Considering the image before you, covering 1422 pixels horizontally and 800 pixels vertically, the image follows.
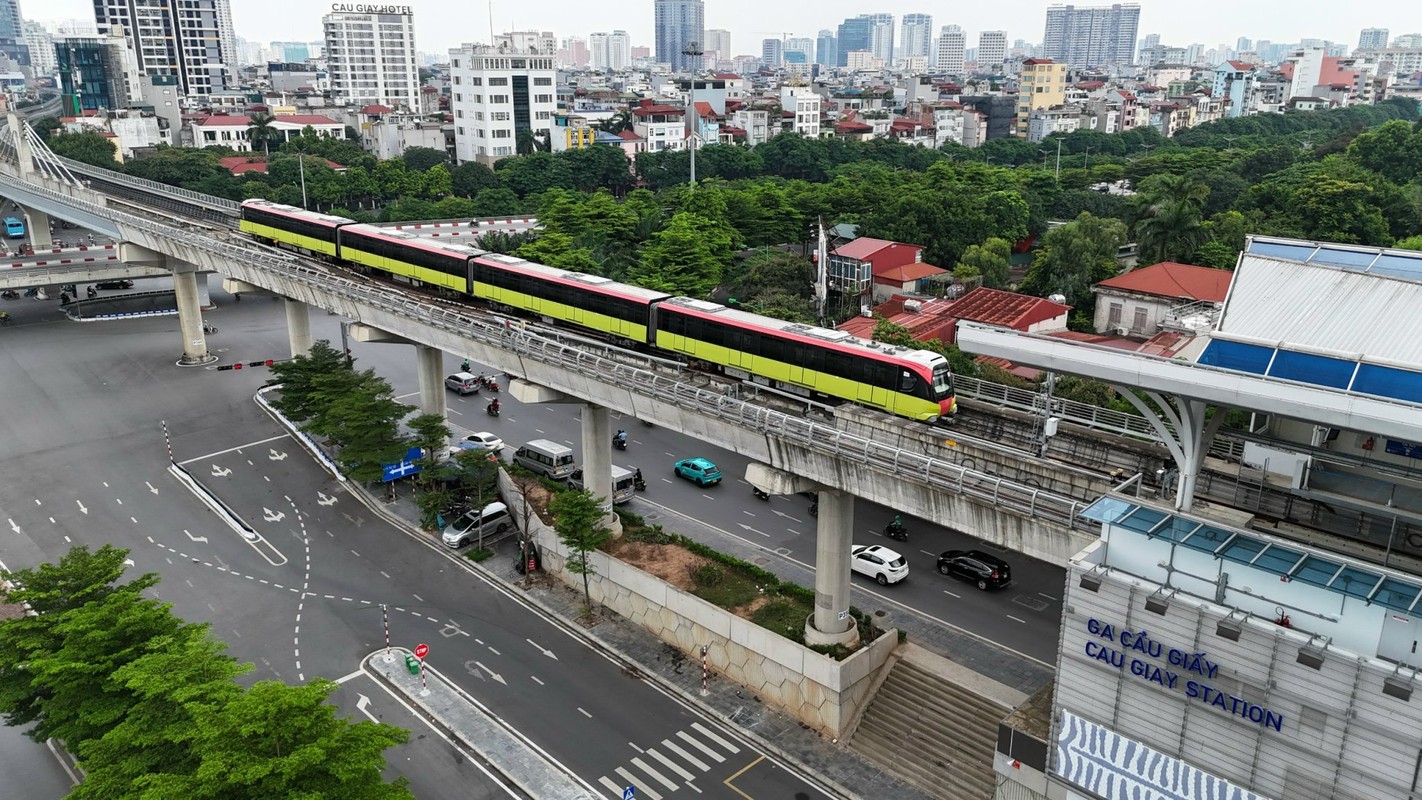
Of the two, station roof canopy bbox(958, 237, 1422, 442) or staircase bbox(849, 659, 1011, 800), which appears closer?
station roof canopy bbox(958, 237, 1422, 442)

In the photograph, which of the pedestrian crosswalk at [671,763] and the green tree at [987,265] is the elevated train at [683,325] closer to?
the pedestrian crosswalk at [671,763]

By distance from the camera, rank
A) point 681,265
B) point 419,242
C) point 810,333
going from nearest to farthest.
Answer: point 810,333 < point 419,242 < point 681,265

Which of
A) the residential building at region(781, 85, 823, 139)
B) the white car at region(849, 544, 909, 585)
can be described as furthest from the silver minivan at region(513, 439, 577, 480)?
the residential building at region(781, 85, 823, 139)

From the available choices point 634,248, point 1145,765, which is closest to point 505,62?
point 634,248

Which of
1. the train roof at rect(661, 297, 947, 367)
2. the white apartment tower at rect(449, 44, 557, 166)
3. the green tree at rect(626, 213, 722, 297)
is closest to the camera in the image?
the train roof at rect(661, 297, 947, 367)

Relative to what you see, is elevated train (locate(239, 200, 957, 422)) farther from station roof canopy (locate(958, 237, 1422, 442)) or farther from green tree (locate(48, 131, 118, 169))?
green tree (locate(48, 131, 118, 169))

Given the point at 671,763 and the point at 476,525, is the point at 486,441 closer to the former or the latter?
the point at 476,525

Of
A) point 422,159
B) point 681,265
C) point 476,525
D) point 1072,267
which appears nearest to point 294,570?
point 476,525
